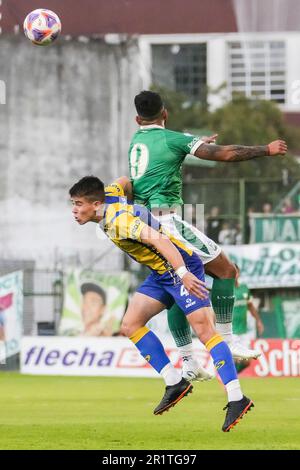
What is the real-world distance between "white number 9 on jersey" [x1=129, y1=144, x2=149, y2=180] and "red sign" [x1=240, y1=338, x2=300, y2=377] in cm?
1282

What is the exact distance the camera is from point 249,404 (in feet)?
41.2

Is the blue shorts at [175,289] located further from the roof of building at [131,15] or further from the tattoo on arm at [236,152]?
the roof of building at [131,15]

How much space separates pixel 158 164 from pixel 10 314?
53.0ft

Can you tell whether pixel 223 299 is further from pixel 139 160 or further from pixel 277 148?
pixel 277 148

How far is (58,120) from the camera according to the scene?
35156mm

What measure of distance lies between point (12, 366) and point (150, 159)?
53.2 ft

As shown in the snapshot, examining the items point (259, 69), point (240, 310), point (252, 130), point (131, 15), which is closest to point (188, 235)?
point (240, 310)

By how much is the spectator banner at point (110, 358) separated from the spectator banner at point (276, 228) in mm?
4070

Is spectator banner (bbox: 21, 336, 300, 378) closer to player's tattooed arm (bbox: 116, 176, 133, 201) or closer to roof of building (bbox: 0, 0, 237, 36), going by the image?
roof of building (bbox: 0, 0, 237, 36)

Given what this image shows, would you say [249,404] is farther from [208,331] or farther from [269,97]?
[269,97]

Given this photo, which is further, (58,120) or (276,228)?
(58,120)

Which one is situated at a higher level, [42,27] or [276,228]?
[42,27]
